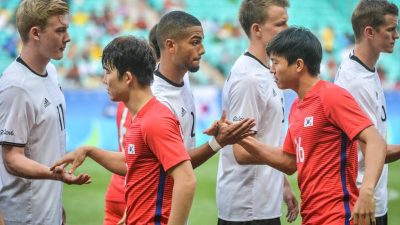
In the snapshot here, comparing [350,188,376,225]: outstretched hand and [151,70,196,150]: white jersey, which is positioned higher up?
[151,70,196,150]: white jersey

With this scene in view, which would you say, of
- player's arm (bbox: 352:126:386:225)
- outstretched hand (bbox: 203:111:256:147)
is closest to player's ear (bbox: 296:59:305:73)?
outstretched hand (bbox: 203:111:256:147)

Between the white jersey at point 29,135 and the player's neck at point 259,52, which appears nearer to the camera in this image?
the white jersey at point 29,135

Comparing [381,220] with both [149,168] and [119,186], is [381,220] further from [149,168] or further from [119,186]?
[149,168]

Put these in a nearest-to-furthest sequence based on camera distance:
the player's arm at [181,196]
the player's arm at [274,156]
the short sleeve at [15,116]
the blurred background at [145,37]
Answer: the player's arm at [181,196]
the short sleeve at [15,116]
the player's arm at [274,156]
the blurred background at [145,37]

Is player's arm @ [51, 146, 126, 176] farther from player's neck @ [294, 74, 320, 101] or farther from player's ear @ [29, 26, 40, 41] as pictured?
player's neck @ [294, 74, 320, 101]

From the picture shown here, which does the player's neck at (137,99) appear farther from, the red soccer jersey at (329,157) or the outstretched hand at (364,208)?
the outstretched hand at (364,208)

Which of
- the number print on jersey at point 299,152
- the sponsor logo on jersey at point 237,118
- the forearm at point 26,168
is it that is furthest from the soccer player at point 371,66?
the forearm at point 26,168

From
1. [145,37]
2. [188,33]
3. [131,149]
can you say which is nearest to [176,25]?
[188,33]

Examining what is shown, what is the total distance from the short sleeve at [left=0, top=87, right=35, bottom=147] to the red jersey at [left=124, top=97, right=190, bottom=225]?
93 cm

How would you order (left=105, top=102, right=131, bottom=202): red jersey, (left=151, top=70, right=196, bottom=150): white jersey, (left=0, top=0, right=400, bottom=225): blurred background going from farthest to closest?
(left=0, top=0, right=400, bottom=225): blurred background < (left=105, top=102, right=131, bottom=202): red jersey < (left=151, top=70, right=196, bottom=150): white jersey

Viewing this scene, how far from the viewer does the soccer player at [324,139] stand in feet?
14.7

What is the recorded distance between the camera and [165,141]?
4395 mm

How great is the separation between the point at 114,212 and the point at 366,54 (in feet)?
7.98

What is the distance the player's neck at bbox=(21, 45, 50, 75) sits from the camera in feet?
17.9
